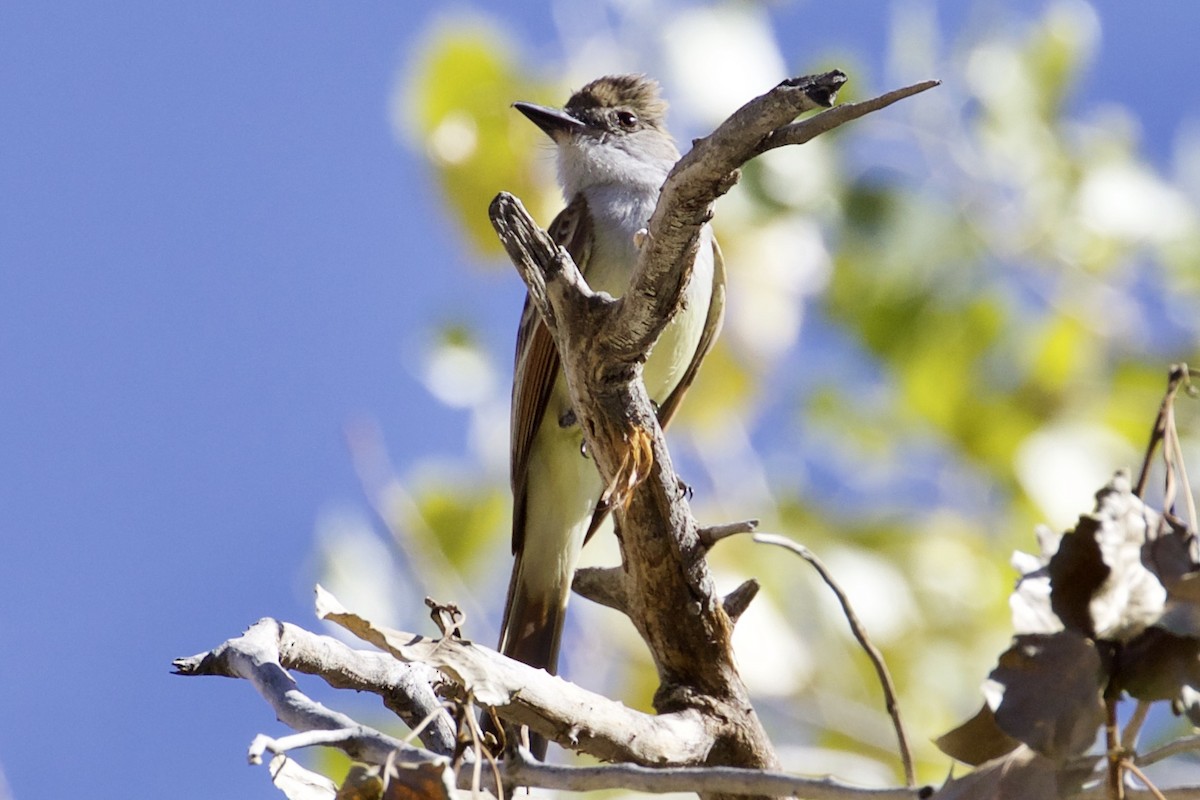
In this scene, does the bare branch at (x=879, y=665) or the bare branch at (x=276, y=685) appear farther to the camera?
the bare branch at (x=879, y=665)

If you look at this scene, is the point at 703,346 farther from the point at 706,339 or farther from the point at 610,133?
the point at 610,133

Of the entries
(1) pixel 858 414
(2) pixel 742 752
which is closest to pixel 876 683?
(1) pixel 858 414

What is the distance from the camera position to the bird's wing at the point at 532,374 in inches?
173

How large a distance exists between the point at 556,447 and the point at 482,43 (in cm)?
227

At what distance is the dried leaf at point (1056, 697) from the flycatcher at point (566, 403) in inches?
90.5

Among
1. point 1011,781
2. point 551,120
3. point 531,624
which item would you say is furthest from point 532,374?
point 1011,781

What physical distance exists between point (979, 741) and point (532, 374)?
8.19ft

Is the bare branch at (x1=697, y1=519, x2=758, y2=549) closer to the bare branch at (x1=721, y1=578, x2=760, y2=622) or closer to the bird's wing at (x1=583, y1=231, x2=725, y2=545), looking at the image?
the bare branch at (x1=721, y1=578, x2=760, y2=622)

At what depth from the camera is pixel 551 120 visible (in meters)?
5.57

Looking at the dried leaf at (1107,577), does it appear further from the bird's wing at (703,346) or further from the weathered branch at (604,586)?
the bird's wing at (703,346)

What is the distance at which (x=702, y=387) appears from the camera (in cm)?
593

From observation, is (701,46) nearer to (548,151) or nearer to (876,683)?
(548,151)

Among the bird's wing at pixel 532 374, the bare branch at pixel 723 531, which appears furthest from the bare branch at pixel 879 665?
the bird's wing at pixel 532 374

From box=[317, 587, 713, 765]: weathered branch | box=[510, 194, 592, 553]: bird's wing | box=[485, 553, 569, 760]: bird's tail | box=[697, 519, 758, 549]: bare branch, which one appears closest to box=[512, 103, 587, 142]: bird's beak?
box=[510, 194, 592, 553]: bird's wing
